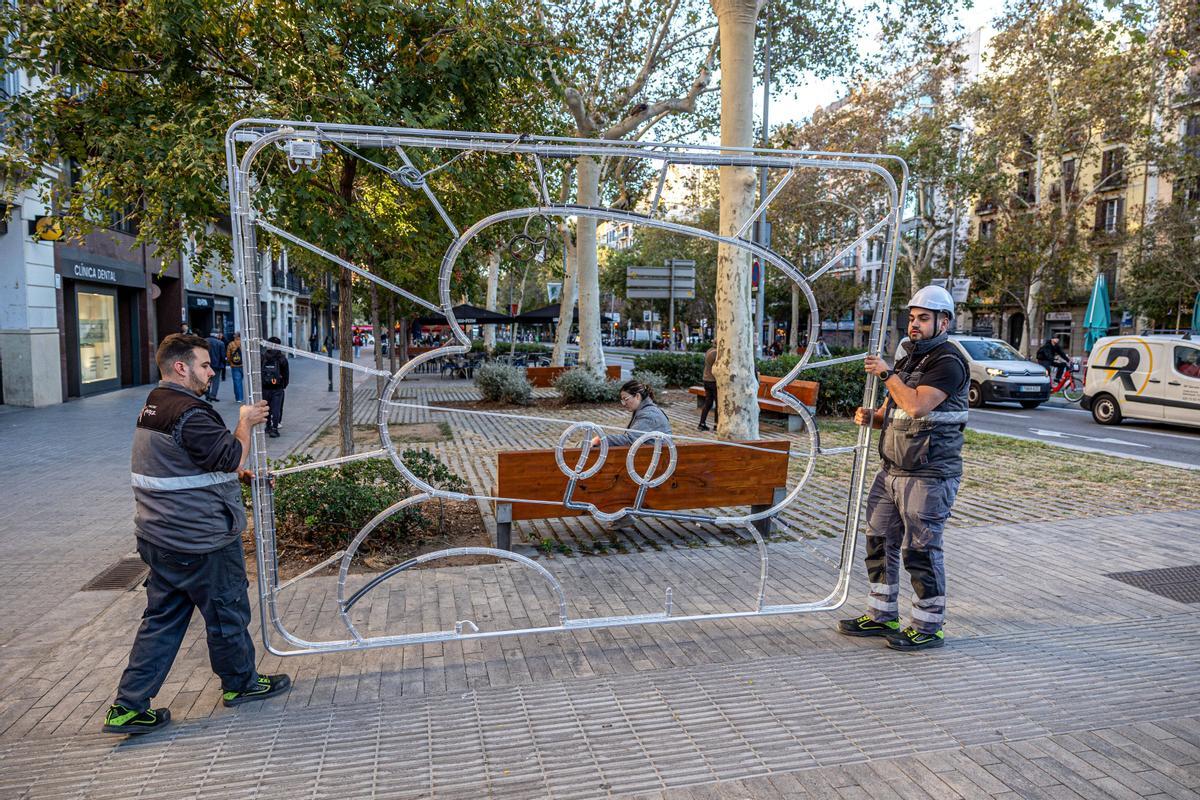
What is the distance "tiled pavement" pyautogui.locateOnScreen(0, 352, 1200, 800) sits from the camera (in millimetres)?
2920

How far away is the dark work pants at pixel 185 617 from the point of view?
10.5ft

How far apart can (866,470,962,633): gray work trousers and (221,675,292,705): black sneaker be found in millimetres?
3125

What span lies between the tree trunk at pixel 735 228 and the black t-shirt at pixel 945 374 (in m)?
4.40

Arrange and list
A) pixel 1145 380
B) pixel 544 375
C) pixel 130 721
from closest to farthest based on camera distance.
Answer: pixel 130 721, pixel 1145 380, pixel 544 375

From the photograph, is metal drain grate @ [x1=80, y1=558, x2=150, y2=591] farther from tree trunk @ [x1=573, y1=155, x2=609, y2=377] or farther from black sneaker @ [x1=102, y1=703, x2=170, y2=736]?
tree trunk @ [x1=573, y1=155, x2=609, y2=377]

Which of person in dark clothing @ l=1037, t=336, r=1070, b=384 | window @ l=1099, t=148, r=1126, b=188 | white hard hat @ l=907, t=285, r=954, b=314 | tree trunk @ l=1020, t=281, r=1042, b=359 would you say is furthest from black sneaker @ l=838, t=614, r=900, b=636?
window @ l=1099, t=148, r=1126, b=188

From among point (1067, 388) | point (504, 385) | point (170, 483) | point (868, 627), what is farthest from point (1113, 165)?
point (170, 483)

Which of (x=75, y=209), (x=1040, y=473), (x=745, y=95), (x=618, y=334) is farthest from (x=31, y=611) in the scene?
(x=618, y=334)

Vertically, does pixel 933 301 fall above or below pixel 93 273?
below

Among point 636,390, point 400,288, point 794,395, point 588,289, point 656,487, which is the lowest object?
point 656,487

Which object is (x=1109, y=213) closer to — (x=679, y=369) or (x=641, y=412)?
(x=679, y=369)

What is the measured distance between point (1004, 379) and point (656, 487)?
14.5m

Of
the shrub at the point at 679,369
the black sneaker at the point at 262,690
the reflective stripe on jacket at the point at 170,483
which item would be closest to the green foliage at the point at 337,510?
the black sneaker at the point at 262,690

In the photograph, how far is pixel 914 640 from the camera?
161 inches
